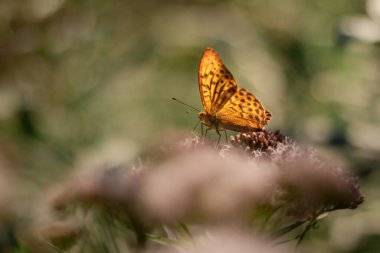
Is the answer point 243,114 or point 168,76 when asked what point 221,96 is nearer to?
point 243,114

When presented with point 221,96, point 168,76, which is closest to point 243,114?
point 221,96

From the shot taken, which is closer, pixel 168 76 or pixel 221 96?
pixel 221 96

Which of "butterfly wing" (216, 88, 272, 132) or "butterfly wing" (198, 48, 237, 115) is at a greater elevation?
"butterfly wing" (198, 48, 237, 115)

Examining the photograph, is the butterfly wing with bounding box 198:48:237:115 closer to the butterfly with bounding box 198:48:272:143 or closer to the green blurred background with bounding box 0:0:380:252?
the butterfly with bounding box 198:48:272:143

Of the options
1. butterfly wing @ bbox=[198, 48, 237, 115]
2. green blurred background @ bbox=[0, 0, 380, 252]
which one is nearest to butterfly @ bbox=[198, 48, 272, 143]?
butterfly wing @ bbox=[198, 48, 237, 115]

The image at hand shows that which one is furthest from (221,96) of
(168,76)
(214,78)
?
(168,76)

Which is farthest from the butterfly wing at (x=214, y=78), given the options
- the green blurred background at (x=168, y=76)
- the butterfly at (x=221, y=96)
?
the green blurred background at (x=168, y=76)
